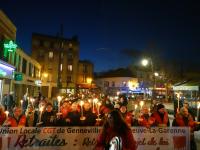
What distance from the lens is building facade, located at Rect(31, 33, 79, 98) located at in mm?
65619

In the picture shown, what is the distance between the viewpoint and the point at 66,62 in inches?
2726

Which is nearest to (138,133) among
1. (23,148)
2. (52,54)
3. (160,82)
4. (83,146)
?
(83,146)

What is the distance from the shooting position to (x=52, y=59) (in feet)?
220

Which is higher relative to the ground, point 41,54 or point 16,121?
point 41,54

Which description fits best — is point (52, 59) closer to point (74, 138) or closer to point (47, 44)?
point (47, 44)

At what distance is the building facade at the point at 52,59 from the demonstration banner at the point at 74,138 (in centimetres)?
5600

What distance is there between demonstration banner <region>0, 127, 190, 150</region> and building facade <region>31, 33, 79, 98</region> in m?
56.0

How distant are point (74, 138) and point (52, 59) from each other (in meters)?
59.8

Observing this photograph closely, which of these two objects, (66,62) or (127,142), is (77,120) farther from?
(66,62)

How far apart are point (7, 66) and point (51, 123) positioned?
16.9m

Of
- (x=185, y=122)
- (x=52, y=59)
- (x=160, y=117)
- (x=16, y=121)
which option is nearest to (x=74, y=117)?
(x=16, y=121)

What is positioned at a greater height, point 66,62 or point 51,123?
point 66,62

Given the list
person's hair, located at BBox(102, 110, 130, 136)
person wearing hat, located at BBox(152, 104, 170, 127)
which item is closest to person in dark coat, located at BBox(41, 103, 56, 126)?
person wearing hat, located at BBox(152, 104, 170, 127)

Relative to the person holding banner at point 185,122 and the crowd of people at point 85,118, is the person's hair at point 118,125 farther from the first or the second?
the person holding banner at point 185,122
